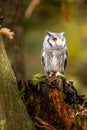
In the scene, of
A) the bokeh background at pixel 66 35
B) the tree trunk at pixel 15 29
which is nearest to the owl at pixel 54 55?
the tree trunk at pixel 15 29

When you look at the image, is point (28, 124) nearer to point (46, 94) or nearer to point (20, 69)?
point (46, 94)

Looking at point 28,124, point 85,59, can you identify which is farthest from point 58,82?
point 85,59

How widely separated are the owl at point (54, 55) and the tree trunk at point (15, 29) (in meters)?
0.66

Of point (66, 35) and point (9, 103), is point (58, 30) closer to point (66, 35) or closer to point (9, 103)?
point (66, 35)

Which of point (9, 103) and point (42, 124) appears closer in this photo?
point (9, 103)

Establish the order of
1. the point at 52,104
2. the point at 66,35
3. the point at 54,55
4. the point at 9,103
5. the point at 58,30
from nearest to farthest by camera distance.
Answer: the point at 9,103, the point at 52,104, the point at 54,55, the point at 66,35, the point at 58,30

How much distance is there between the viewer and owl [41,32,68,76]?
5.83 m

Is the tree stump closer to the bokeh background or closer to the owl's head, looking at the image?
the owl's head

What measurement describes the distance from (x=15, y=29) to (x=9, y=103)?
102 inches

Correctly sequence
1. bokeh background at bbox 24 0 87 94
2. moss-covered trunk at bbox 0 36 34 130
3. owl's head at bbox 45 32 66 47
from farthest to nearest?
1. bokeh background at bbox 24 0 87 94
2. owl's head at bbox 45 32 66 47
3. moss-covered trunk at bbox 0 36 34 130

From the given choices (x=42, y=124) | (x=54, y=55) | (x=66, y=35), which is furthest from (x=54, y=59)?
(x=66, y=35)

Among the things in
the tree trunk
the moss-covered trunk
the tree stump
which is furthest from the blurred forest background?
the moss-covered trunk

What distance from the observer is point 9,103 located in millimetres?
4277

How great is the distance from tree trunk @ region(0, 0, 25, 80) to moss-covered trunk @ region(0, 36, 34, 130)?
2.03m
